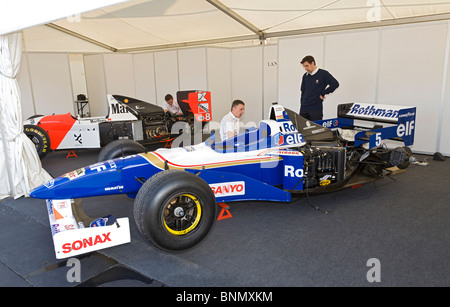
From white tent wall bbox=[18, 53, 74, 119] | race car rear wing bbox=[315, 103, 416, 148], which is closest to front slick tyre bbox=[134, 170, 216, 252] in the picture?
race car rear wing bbox=[315, 103, 416, 148]

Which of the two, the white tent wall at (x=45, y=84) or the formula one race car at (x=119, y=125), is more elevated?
the white tent wall at (x=45, y=84)

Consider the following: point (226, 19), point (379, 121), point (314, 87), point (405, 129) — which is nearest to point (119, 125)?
point (226, 19)

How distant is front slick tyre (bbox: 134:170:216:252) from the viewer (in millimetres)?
3055

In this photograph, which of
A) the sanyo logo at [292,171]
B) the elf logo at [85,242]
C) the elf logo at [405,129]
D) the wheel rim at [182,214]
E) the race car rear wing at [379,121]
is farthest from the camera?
the elf logo at [405,129]

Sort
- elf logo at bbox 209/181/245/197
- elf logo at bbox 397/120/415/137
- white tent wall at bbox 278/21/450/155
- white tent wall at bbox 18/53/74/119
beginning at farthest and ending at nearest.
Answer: white tent wall at bbox 18/53/74/119 < white tent wall at bbox 278/21/450/155 < elf logo at bbox 397/120/415/137 < elf logo at bbox 209/181/245/197

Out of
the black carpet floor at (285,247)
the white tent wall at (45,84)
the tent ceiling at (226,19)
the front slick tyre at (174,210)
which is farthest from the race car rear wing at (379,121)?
the white tent wall at (45,84)

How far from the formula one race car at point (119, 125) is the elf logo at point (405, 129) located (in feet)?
13.7

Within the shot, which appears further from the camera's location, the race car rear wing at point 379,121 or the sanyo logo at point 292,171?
the race car rear wing at point 379,121

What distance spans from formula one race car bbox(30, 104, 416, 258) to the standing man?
77 centimetres

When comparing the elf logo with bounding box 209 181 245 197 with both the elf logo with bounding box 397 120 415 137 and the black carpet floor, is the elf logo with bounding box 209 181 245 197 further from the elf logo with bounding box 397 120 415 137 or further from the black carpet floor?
the elf logo with bounding box 397 120 415 137

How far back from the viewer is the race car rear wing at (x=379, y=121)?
16.6 feet

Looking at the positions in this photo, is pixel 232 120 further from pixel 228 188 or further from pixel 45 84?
pixel 45 84

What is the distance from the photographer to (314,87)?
20.4ft

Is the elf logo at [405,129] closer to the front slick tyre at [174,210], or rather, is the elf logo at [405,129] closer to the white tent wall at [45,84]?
the front slick tyre at [174,210]
